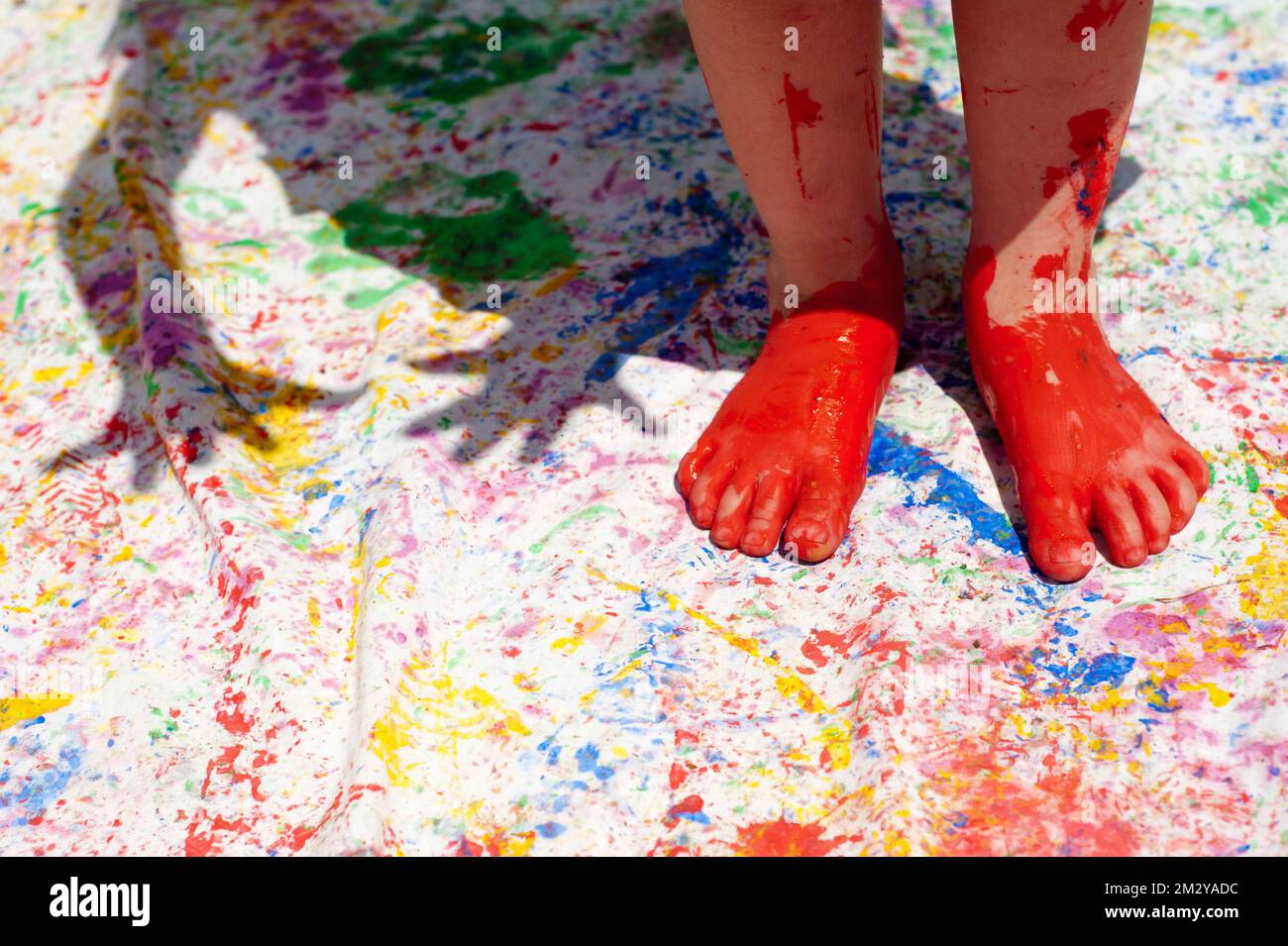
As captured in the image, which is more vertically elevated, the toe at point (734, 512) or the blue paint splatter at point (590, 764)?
the toe at point (734, 512)

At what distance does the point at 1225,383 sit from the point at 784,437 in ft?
1.92

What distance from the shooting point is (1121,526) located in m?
1.24

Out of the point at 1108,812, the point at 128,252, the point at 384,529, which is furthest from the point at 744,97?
the point at 128,252

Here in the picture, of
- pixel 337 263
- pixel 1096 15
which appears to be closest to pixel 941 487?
pixel 1096 15

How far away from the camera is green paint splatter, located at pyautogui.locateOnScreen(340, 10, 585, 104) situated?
2092 millimetres

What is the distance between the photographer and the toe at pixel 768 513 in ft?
4.31

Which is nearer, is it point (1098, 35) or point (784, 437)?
point (1098, 35)

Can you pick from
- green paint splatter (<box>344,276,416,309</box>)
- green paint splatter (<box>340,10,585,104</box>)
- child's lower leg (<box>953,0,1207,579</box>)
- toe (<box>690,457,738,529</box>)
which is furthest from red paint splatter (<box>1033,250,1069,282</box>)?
green paint splatter (<box>340,10,585,104</box>)

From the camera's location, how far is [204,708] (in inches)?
49.6

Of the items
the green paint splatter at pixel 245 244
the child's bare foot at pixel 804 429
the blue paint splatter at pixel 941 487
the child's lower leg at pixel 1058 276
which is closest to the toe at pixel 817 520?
the child's bare foot at pixel 804 429

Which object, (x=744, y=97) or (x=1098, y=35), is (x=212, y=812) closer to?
(x=744, y=97)

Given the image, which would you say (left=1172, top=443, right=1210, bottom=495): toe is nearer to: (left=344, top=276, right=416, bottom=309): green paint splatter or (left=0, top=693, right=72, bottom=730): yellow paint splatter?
(left=344, top=276, right=416, bottom=309): green paint splatter

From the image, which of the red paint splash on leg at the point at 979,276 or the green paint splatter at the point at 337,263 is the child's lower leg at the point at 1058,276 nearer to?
the red paint splash on leg at the point at 979,276

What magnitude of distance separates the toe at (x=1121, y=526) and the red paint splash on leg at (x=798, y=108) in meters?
0.53
